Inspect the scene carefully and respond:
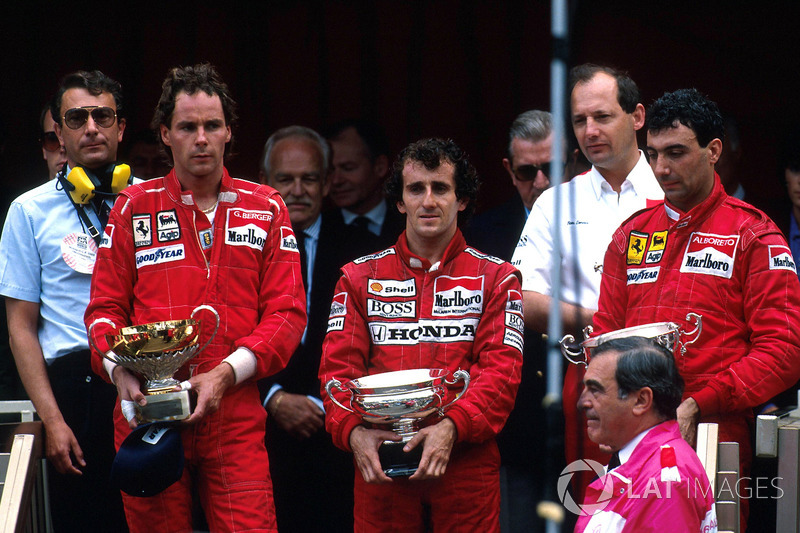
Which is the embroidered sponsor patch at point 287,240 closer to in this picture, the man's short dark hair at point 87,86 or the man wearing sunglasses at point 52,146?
the man's short dark hair at point 87,86

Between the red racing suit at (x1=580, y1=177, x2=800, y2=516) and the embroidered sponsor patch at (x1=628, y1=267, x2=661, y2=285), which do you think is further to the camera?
the embroidered sponsor patch at (x1=628, y1=267, x2=661, y2=285)

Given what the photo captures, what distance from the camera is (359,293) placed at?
3643 millimetres

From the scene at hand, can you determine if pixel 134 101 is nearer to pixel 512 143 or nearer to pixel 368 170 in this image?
pixel 368 170

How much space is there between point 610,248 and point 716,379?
62 centimetres

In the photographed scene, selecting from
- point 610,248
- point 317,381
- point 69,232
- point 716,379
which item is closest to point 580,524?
point 716,379

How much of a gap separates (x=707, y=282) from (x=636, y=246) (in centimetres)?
29

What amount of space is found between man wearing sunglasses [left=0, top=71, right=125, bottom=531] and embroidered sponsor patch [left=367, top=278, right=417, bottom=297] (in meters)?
1.08

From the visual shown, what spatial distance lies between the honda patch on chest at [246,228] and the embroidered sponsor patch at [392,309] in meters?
0.43

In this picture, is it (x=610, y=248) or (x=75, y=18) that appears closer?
(x=610, y=248)

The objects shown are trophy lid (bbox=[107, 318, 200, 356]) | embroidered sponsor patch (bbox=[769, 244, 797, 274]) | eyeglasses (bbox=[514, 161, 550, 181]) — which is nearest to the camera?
trophy lid (bbox=[107, 318, 200, 356])

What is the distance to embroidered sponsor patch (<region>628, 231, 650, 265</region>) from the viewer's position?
3602 millimetres

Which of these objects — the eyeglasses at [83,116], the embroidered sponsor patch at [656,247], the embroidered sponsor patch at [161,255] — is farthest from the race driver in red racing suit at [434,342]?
the eyeglasses at [83,116]

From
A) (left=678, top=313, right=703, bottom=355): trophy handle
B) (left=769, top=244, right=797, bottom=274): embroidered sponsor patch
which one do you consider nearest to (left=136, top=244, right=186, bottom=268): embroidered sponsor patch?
(left=678, top=313, right=703, bottom=355): trophy handle

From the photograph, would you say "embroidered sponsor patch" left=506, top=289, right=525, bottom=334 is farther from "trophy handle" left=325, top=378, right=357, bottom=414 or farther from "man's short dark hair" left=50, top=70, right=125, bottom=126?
"man's short dark hair" left=50, top=70, right=125, bottom=126
